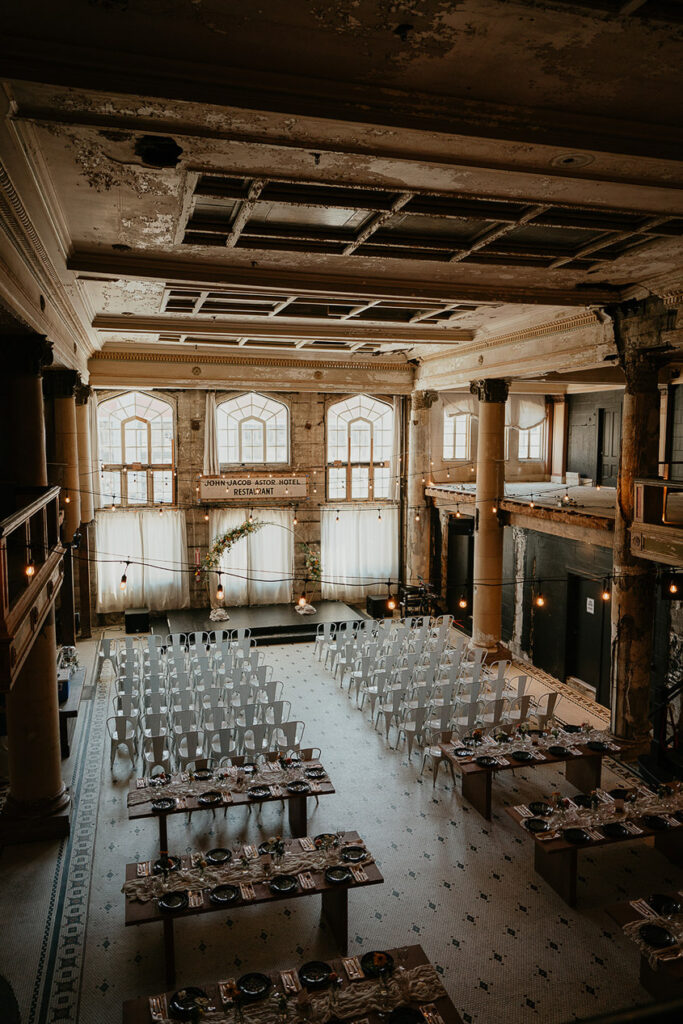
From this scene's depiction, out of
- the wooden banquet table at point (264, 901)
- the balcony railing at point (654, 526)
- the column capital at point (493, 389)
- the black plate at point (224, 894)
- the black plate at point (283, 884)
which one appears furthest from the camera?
the column capital at point (493, 389)

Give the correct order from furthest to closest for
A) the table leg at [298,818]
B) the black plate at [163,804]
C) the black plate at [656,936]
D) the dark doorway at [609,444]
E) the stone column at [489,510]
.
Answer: the dark doorway at [609,444] → the stone column at [489,510] → the table leg at [298,818] → the black plate at [163,804] → the black plate at [656,936]

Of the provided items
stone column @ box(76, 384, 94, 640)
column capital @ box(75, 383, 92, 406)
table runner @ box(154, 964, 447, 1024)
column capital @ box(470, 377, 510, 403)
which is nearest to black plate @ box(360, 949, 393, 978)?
table runner @ box(154, 964, 447, 1024)

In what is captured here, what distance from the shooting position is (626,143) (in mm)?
4863

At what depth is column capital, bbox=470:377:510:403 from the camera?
14858 mm

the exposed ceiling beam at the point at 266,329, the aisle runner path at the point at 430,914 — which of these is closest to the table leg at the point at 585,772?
the aisle runner path at the point at 430,914

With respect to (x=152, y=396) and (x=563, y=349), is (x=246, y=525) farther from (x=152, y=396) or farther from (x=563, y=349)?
(x=563, y=349)

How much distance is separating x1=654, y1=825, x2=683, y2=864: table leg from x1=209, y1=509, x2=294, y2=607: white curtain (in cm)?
1258

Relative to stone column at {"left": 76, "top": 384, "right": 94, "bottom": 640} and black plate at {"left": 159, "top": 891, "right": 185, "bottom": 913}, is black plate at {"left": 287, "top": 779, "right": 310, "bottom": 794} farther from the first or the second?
stone column at {"left": 76, "top": 384, "right": 94, "bottom": 640}

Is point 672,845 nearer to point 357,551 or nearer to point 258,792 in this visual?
point 258,792

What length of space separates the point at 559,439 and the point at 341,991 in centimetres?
1770

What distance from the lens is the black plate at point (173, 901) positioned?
21.4 ft

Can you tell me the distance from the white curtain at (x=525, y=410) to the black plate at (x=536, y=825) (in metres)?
14.4

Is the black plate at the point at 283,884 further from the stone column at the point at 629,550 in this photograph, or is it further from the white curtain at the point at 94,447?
the white curtain at the point at 94,447

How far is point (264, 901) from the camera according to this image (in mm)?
6684
